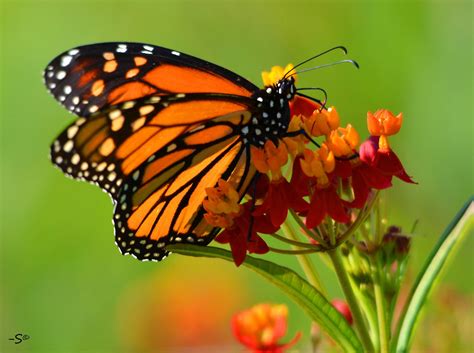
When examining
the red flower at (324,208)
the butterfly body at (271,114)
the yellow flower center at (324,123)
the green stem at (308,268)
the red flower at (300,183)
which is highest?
the butterfly body at (271,114)

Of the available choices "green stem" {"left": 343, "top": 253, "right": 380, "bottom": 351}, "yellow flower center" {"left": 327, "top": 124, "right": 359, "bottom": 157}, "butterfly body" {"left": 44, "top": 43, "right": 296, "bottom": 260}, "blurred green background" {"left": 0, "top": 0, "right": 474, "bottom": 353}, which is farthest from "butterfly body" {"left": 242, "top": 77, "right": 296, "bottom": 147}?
"blurred green background" {"left": 0, "top": 0, "right": 474, "bottom": 353}

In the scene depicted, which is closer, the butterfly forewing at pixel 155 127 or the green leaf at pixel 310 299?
the green leaf at pixel 310 299

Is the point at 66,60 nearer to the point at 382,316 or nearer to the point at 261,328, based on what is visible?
the point at 261,328

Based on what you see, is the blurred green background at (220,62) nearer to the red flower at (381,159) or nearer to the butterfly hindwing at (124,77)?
the butterfly hindwing at (124,77)

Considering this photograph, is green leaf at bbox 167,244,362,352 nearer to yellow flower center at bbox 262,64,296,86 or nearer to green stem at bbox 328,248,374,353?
green stem at bbox 328,248,374,353

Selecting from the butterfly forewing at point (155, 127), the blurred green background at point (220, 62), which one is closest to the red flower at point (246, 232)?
the butterfly forewing at point (155, 127)

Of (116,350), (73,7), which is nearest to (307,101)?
(116,350)
